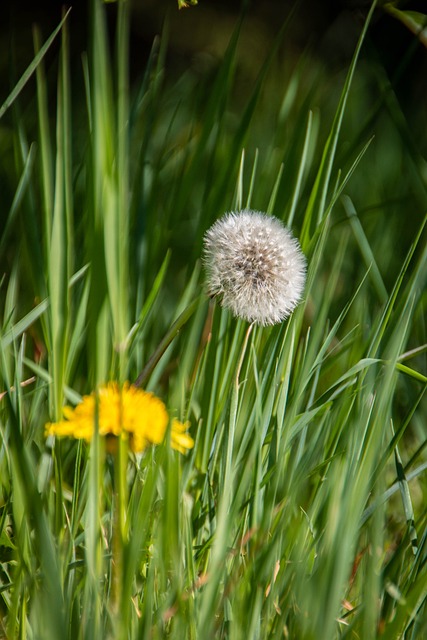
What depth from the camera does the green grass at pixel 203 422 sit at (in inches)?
33.6

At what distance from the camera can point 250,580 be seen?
0.93 m

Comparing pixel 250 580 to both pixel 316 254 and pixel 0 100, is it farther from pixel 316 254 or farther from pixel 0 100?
pixel 0 100

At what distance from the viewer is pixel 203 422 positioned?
1.34 meters

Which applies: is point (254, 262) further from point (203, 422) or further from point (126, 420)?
point (126, 420)

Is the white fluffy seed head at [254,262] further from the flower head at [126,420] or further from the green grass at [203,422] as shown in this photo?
the flower head at [126,420]

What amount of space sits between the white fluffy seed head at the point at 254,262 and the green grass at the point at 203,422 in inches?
2.0

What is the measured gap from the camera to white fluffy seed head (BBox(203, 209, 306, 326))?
1219mm

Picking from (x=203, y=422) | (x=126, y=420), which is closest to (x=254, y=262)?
(x=203, y=422)

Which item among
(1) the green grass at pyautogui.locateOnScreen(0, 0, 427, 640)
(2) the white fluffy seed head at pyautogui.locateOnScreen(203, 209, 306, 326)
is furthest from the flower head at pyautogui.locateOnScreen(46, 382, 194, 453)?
(2) the white fluffy seed head at pyautogui.locateOnScreen(203, 209, 306, 326)

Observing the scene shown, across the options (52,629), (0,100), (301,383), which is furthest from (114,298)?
(0,100)

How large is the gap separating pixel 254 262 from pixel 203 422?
269mm

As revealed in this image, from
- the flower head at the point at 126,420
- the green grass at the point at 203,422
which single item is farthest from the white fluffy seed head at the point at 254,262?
the flower head at the point at 126,420

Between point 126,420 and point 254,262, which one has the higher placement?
point 254,262

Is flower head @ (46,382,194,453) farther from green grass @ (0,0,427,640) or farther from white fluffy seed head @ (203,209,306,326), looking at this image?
white fluffy seed head @ (203,209,306,326)
